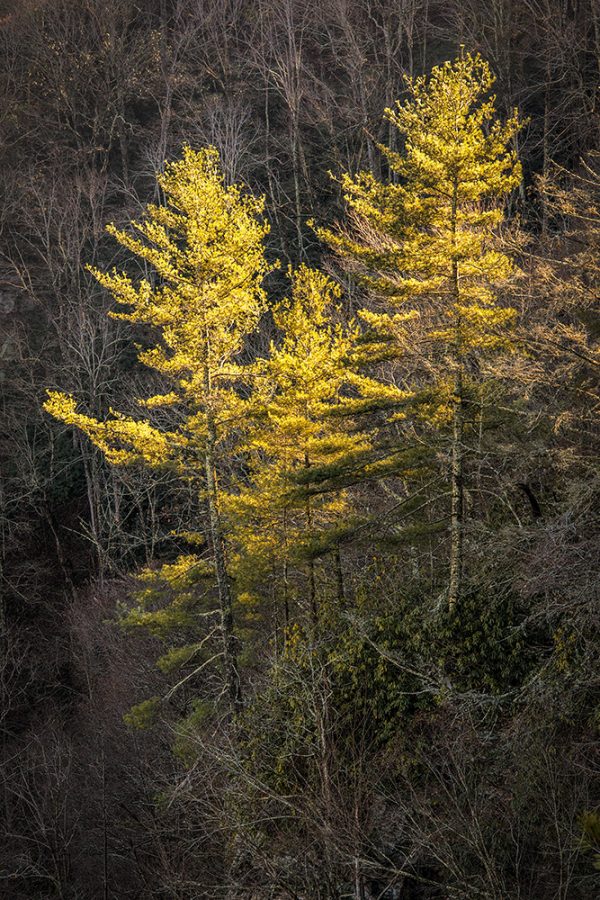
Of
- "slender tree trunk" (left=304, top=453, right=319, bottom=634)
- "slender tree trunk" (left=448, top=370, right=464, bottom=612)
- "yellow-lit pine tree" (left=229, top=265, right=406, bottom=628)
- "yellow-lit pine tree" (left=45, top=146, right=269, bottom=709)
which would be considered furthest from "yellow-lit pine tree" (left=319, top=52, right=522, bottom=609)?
"slender tree trunk" (left=304, top=453, right=319, bottom=634)

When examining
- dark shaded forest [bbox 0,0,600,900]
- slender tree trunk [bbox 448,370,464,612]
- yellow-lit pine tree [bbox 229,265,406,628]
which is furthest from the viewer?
yellow-lit pine tree [bbox 229,265,406,628]

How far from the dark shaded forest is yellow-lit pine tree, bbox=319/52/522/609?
57mm

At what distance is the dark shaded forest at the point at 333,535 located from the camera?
28.3 feet

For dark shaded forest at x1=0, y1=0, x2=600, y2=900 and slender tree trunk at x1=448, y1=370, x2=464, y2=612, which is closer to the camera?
dark shaded forest at x1=0, y1=0, x2=600, y2=900

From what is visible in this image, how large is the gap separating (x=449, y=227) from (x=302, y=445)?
196 inches

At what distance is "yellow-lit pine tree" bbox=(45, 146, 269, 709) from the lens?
12.1 m

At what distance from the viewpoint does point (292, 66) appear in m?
27.7

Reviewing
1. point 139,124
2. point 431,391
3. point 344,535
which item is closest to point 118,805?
point 344,535

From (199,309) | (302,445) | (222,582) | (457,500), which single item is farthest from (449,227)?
(222,582)

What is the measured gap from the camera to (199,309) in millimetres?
12375

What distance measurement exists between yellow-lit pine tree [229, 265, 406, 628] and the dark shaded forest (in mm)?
76

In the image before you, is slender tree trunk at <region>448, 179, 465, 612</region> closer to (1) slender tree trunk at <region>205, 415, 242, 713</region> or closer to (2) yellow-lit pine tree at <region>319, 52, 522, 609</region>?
(2) yellow-lit pine tree at <region>319, 52, 522, 609</region>

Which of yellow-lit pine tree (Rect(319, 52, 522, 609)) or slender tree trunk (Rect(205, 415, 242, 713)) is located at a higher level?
yellow-lit pine tree (Rect(319, 52, 522, 609))

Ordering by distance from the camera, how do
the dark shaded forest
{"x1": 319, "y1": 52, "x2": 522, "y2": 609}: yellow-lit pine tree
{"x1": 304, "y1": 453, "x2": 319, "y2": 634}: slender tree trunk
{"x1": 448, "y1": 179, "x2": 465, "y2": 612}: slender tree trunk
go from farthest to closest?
{"x1": 304, "y1": 453, "x2": 319, "y2": 634}: slender tree trunk < {"x1": 448, "y1": 179, "x2": 465, "y2": 612}: slender tree trunk < {"x1": 319, "y1": 52, "x2": 522, "y2": 609}: yellow-lit pine tree < the dark shaded forest
